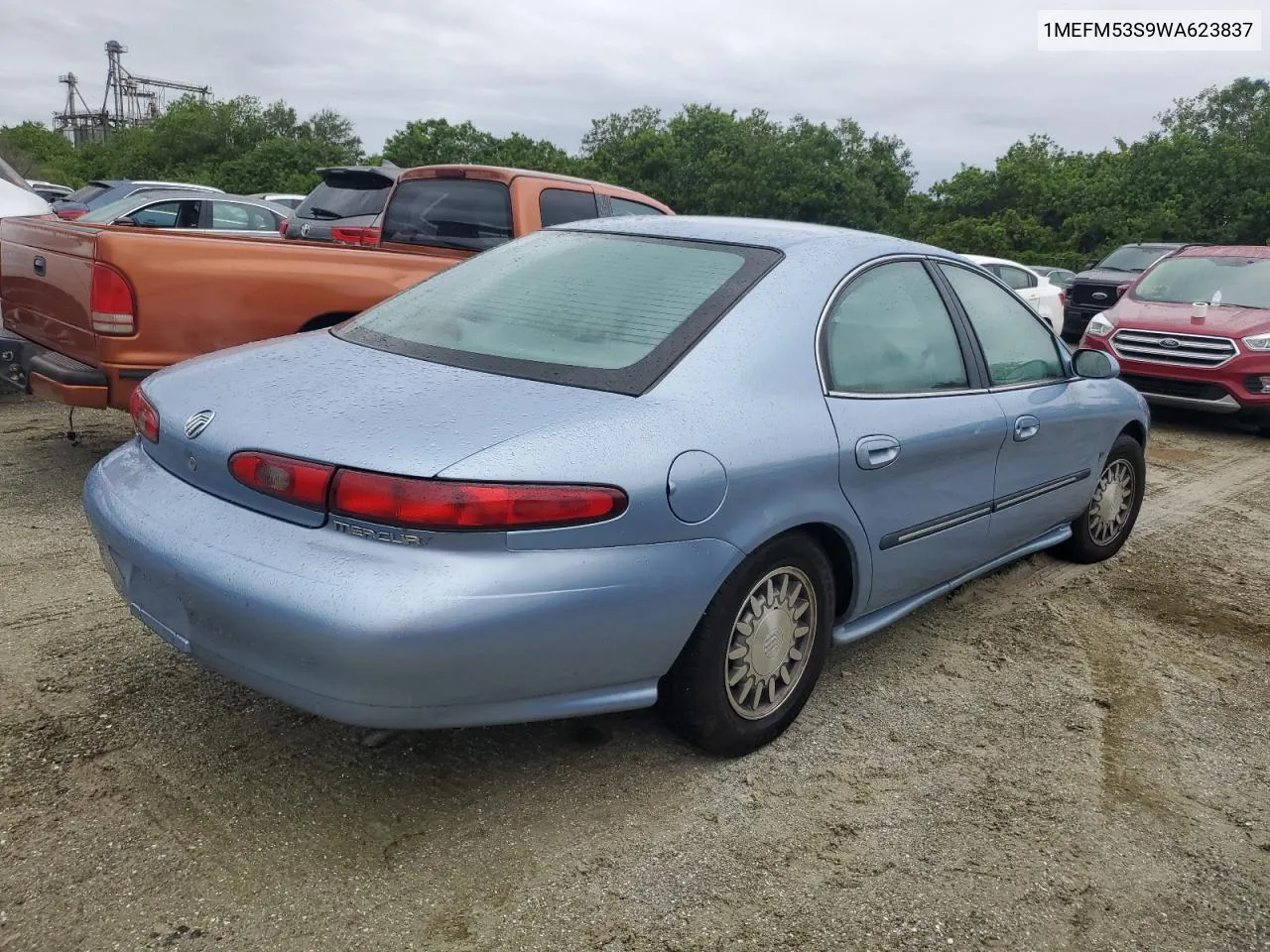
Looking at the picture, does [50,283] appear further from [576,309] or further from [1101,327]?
[1101,327]

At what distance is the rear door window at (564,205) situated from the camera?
662cm

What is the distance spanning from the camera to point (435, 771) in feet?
9.46

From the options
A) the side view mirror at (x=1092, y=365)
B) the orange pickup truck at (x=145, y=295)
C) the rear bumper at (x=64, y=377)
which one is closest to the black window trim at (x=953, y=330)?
the side view mirror at (x=1092, y=365)

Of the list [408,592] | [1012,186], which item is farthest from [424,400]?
[1012,186]

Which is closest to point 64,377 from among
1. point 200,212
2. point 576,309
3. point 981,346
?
point 576,309

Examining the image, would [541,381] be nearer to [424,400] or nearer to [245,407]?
[424,400]

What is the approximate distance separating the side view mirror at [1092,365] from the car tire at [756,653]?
1.96 m

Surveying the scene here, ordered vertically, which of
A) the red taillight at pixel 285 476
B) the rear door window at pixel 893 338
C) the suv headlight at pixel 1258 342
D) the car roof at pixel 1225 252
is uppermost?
the car roof at pixel 1225 252

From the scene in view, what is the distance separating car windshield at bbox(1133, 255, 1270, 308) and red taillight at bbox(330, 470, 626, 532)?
9.02 m

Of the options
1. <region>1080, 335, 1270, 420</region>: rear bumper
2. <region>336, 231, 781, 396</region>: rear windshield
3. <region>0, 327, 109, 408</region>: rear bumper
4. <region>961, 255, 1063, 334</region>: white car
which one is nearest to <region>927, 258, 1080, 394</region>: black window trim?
<region>336, 231, 781, 396</region>: rear windshield

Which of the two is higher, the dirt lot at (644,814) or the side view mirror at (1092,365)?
the side view mirror at (1092,365)

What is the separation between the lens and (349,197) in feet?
34.2

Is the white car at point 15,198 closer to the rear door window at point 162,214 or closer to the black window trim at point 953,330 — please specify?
the rear door window at point 162,214

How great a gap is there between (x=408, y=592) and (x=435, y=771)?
837 mm
